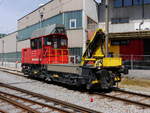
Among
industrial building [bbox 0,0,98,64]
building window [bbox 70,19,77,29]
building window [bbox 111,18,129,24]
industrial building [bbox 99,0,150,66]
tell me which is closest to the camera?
industrial building [bbox 99,0,150,66]

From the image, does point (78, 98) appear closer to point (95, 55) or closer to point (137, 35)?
point (95, 55)

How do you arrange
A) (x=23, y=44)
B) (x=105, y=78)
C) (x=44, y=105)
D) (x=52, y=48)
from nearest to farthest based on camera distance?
1. (x=44, y=105)
2. (x=105, y=78)
3. (x=52, y=48)
4. (x=23, y=44)

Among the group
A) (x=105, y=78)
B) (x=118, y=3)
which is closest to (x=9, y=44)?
(x=118, y=3)

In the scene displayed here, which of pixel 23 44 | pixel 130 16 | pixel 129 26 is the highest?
pixel 130 16

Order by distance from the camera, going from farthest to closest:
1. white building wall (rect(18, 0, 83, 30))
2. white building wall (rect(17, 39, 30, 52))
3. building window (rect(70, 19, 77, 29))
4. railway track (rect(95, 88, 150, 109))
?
white building wall (rect(17, 39, 30, 52))
building window (rect(70, 19, 77, 29))
white building wall (rect(18, 0, 83, 30))
railway track (rect(95, 88, 150, 109))

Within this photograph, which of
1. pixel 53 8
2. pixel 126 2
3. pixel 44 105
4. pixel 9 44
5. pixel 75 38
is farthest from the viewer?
pixel 9 44

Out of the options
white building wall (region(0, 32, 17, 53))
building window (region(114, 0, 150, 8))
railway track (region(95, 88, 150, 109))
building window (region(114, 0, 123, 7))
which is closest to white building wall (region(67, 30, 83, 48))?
building window (region(114, 0, 123, 7))

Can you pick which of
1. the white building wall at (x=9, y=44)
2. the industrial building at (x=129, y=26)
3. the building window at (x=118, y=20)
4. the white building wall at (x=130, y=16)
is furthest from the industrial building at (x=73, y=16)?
the white building wall at (x=9, y=44)

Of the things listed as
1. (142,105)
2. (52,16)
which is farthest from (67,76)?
(52,16)

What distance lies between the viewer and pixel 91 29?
2542 cm

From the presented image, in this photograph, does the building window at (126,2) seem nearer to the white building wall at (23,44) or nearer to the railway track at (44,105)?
the railway track at (44,105)

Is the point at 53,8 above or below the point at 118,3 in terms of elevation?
above

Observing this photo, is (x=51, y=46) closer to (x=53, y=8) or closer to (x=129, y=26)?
(x=129, y=26)

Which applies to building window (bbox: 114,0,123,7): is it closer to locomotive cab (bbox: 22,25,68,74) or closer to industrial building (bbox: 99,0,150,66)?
industrial building (bbox: 99,0,150,66)
